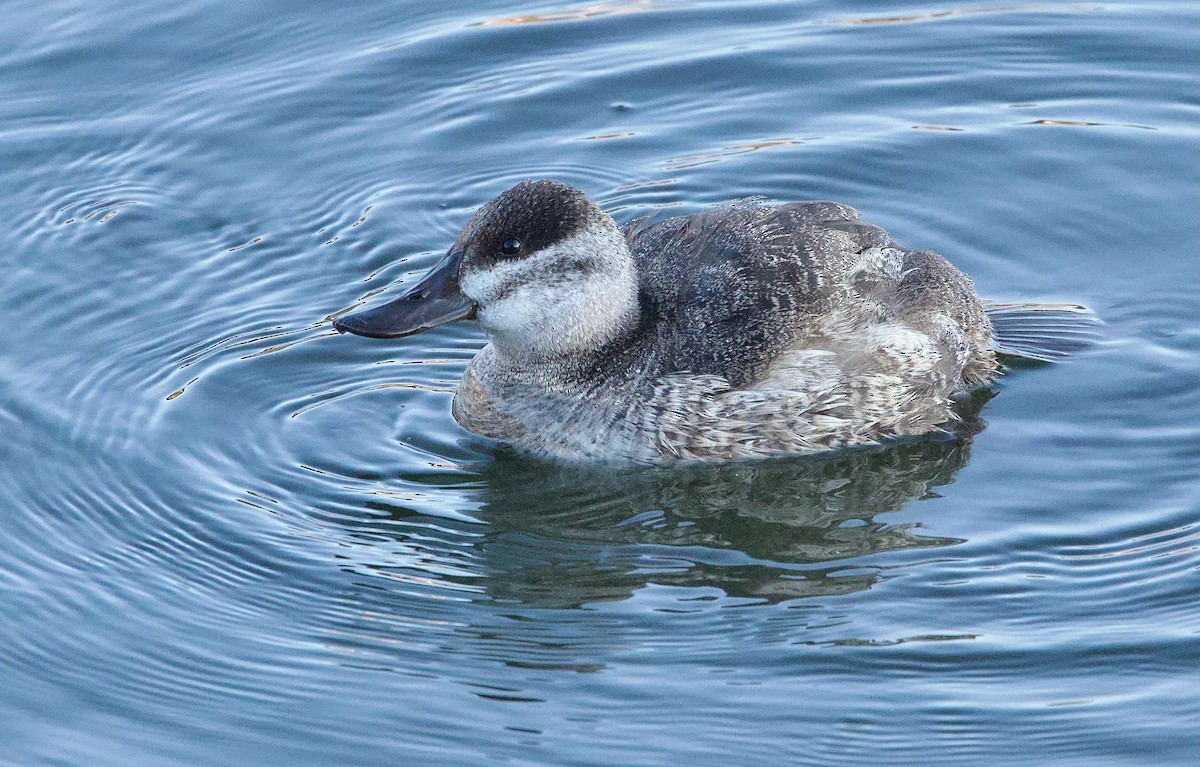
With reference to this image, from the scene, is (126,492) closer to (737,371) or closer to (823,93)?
(737,371)

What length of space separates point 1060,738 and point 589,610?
184 cm

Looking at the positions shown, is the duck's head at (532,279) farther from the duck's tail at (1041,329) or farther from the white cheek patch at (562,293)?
the duck's tail at (1041,329)

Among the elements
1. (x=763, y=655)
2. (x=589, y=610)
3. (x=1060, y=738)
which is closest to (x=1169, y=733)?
(x=1060, y=738)

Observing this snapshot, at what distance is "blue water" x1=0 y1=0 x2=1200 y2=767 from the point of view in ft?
19.7

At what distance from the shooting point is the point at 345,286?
912cm

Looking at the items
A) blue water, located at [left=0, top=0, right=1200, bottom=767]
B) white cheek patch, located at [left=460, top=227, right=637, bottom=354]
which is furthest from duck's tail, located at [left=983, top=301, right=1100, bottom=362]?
white cheek patch, located at [left=460, top=227, right=637, bottom=354]

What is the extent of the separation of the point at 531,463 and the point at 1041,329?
8.99ft

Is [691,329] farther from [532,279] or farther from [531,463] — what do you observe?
[531,463]

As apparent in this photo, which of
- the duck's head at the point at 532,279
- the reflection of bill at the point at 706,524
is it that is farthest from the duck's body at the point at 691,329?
the reflection of bill at the point at 706,524

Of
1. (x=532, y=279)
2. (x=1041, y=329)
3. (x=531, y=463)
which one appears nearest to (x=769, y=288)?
(x=532, y=279)

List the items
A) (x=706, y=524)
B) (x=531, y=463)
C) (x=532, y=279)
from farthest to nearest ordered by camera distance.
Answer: (x=531, y=463) < (x=532, y=279) < (x=706, y=524)

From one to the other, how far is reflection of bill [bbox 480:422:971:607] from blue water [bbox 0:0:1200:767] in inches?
0.9

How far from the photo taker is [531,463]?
304 inches

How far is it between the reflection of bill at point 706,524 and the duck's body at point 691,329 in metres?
0.12
